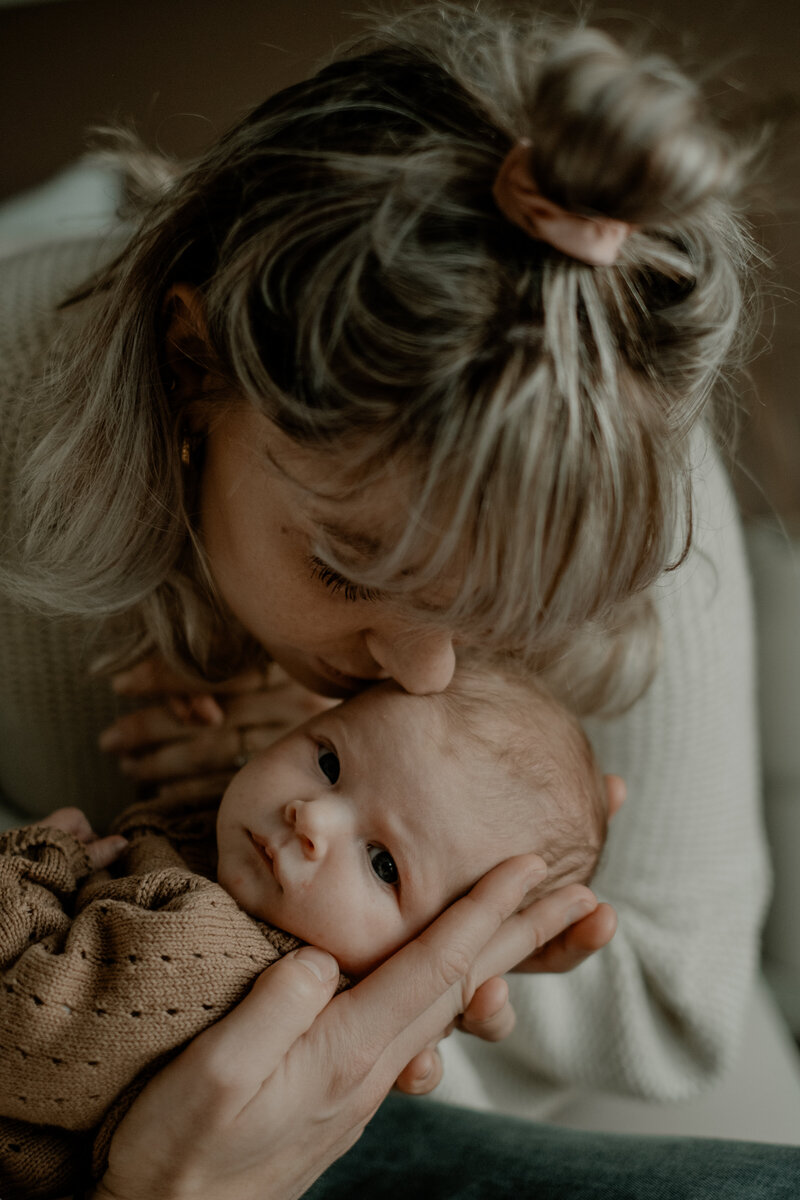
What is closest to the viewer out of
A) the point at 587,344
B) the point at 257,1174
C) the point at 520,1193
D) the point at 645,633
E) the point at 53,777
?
the point at 587,344

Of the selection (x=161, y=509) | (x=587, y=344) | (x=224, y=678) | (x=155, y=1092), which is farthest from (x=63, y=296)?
(x=155, y=1092)

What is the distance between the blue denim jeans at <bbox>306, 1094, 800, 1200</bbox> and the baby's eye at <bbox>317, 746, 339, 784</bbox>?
0.44 m

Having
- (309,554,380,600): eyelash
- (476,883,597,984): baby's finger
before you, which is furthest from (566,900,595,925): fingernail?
(309,554,380,600): eyelash

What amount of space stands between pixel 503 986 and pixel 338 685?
34 centimetres

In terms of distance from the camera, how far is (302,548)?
79cm

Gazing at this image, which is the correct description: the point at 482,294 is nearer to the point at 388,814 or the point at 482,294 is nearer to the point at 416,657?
the point at 416,657

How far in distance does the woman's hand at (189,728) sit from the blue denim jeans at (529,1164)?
16.9 inches

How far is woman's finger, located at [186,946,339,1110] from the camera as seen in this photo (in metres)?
0.72

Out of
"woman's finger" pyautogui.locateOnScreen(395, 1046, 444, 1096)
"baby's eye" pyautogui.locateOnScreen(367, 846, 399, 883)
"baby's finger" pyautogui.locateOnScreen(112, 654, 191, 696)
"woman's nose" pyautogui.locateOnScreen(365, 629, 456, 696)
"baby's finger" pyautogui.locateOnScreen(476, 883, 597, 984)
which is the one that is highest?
"woman's nose" pyautogui.locateOnScreen(365, 629, 456, 696)

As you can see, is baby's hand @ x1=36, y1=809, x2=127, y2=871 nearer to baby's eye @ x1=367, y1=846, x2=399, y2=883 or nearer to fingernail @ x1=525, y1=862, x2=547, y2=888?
baby's eye @ x1=367, y1=846, x2=399, y2=883

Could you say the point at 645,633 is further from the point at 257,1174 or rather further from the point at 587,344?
the point at 257,1174

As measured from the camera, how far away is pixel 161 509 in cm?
93

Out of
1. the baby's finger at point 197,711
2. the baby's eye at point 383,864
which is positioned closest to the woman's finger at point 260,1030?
the baby's eye at point 383,864

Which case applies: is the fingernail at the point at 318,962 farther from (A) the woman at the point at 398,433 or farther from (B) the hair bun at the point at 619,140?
(B) the hair bun at the point at 619,140
